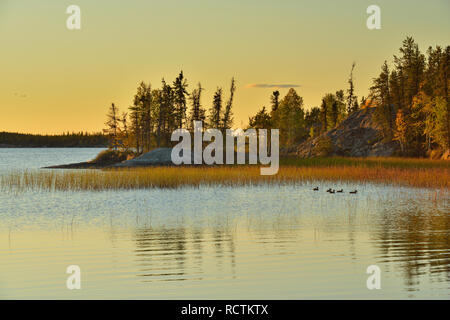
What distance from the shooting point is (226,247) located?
16.2m

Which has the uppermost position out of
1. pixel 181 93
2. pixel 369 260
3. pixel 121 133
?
pixel 181 93

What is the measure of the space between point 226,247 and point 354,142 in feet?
251

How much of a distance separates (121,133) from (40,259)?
72948mm

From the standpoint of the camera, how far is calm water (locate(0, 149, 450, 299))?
11672mm

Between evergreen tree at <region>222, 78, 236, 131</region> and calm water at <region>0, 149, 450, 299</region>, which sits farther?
evergreen tree at <region>222, 78, 236, 131</region>

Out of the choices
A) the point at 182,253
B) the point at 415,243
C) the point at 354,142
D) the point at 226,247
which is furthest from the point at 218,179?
the point at 354,142

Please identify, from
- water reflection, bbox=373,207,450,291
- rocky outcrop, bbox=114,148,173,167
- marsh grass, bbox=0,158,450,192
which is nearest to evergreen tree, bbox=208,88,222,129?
rocky outcrop, bbox=114,148,173,167

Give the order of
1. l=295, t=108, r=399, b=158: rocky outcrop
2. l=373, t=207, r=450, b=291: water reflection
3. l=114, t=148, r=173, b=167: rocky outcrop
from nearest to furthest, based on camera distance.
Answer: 1. l=373, t=207, r=450, b=291: water reflection
2. l=114, t=148, r=173, b=167: rocky outcrop
3. l=295, t=108, r=399, b=158: rocky outcrop

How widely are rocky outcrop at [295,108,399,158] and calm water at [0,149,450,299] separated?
55610mm

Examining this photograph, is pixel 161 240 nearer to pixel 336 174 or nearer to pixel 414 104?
pixel 336 174

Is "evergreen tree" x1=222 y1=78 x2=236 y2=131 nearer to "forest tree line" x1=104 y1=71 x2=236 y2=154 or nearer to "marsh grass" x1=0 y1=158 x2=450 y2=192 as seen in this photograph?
"forest tree line" x1=104 y1=71 x2=236 y2=154

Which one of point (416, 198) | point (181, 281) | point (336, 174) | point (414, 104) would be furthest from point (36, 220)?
point (414, 104)

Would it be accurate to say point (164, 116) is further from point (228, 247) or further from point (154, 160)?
point (228, 247)

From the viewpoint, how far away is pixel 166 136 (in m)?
97.4
